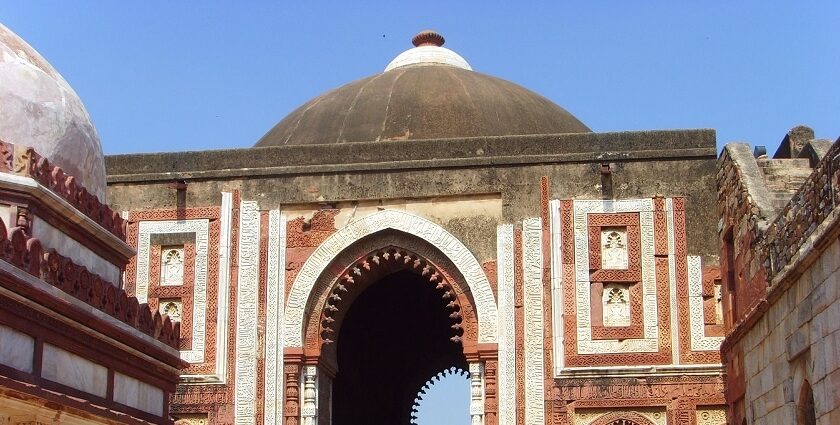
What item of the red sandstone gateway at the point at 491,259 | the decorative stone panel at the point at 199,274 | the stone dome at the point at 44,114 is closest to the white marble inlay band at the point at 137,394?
the stone dome at the point at 44,114

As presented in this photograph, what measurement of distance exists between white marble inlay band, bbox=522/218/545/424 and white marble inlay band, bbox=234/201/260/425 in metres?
2.85

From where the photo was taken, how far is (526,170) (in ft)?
46.1

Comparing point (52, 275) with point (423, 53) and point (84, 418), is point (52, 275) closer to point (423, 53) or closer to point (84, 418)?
point (84, 418)

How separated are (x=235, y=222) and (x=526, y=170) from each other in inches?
126

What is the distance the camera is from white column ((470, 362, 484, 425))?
1377 cm

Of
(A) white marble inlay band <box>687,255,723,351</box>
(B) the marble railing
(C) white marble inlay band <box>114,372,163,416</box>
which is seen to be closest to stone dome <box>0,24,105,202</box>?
(B) the marble railing

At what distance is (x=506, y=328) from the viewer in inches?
540

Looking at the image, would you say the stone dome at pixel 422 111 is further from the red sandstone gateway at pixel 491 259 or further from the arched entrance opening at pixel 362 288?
the arched entrance opening at pixel 362 288

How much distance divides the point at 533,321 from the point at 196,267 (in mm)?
3675

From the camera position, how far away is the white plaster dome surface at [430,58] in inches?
704

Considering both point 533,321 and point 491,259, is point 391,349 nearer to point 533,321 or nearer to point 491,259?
point 491,259

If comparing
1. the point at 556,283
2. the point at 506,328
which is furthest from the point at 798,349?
the point at 506,328

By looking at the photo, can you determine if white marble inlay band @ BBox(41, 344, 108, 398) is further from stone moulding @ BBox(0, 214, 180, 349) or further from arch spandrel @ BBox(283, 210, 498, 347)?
arch spandrel @ BBox(283, 210, 498, 347)

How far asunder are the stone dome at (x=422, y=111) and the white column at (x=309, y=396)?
3.03m
